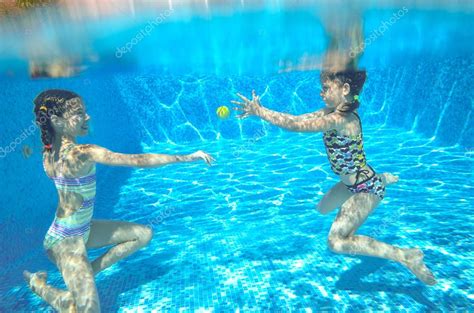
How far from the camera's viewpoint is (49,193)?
848 cm

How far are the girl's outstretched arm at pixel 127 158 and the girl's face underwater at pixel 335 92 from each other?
5.27 ft

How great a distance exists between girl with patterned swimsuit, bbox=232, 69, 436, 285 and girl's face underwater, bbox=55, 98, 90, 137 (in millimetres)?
1608

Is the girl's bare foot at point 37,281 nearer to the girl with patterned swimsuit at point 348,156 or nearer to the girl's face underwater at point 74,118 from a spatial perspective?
the girl's face underwater at point 74,118

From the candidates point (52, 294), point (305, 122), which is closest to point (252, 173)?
point (305, 122)

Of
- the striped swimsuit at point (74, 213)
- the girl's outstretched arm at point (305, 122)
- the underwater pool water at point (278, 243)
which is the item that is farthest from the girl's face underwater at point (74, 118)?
the underwater pool water at point (278, 243)

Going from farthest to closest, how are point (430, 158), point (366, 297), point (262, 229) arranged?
point (430, 158) → point (262, 229) → point (366, 297)

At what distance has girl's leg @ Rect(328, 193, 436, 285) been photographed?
3.84 metres

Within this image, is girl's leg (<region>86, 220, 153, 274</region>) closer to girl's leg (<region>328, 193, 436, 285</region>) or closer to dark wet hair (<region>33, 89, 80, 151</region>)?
dark wet hair (<region>33, 89, 80, 151</region>)

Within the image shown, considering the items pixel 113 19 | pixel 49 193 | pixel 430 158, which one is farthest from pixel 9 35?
pixel 430 158

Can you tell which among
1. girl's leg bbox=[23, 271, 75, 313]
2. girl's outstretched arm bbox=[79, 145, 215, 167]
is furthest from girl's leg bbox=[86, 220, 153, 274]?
girl's outstretched arm bbox=[79, 145, 215, 167]

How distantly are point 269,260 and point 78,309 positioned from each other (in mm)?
2700

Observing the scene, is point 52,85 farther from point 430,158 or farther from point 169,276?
Result: point 430,158

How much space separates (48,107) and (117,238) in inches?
67.4

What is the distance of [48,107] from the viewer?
3447 millimetres
